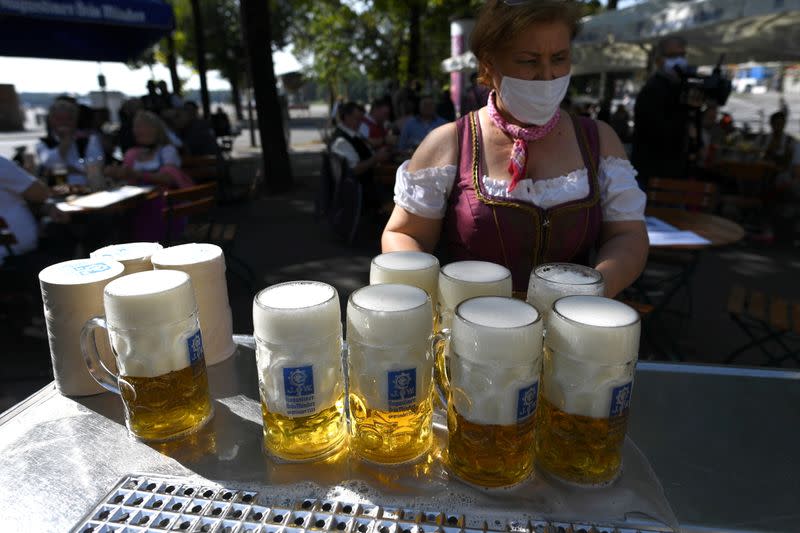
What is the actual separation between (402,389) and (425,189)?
82 centimetres

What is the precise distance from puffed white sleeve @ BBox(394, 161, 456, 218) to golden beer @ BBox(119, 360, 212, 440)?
0.75 meters

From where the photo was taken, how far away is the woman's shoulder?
1546 mm

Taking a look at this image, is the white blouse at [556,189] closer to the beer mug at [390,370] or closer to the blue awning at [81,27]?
the beer mug at [390,370]

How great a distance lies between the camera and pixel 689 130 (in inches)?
187

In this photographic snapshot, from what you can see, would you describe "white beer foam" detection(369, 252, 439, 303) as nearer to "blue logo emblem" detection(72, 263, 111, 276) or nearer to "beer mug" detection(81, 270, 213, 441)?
"beer mug" detection(81, 270, 213, 441)

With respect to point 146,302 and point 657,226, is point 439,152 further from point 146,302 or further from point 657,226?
point 657,226

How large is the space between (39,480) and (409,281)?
73 centimetres

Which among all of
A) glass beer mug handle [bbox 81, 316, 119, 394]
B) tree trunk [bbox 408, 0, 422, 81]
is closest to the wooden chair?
glass beer mug handle [bbox 81, 316, 119, 394]

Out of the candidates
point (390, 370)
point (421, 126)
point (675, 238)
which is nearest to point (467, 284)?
point (390, 370)

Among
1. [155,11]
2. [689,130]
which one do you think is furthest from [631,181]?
[155,11]

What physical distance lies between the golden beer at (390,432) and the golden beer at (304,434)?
37mm

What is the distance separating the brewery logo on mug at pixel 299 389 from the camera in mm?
833

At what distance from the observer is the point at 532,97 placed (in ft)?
4.80

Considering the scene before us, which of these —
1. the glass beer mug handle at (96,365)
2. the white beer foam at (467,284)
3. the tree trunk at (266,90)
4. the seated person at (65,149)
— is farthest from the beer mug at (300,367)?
the tree trunk at (266,90)
